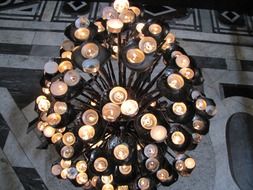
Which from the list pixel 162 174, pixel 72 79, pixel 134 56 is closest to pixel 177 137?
pixel 162 174

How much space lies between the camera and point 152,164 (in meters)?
1.51

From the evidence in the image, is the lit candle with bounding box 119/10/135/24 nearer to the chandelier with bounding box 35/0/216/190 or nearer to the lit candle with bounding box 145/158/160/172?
the chandelier with bounding box 35/0/216/190

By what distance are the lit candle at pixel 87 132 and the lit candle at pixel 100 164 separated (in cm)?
12

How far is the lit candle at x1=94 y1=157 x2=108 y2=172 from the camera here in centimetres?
146

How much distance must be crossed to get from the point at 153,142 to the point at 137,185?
0.31 metres

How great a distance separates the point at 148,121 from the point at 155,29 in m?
0.43

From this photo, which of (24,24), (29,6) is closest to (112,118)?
(24,24)

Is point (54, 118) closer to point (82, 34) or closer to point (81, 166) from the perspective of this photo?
point (81, 166)

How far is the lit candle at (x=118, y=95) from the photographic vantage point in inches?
54.6

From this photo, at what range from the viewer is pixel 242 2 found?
3.68 metres

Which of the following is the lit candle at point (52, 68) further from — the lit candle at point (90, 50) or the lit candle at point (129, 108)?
the lit candle at point (129, 108)

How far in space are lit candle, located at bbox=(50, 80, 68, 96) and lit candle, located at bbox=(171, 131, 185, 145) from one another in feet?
1.82

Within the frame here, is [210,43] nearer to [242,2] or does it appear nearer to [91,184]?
[242,2]

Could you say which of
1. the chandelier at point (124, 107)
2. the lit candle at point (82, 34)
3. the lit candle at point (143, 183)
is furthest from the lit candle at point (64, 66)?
the lit candle at point (143, 183)
